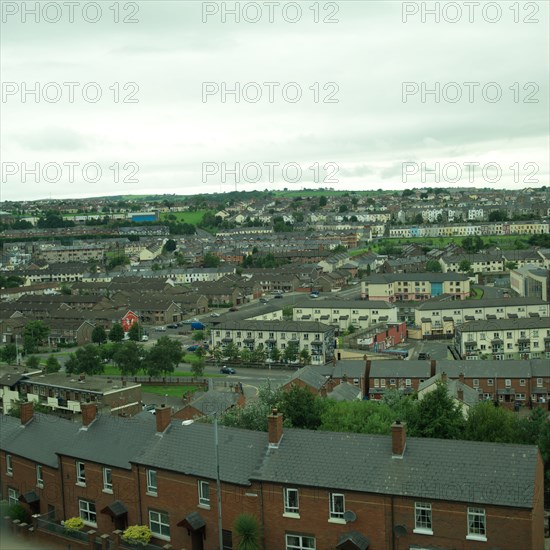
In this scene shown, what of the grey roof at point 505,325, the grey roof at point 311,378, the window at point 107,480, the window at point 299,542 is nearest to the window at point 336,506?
the window at point 299,542

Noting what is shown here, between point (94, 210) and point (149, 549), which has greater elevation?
point (94, 210)

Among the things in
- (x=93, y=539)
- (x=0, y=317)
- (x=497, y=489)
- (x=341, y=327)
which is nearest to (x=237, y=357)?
(x=341, y=327)

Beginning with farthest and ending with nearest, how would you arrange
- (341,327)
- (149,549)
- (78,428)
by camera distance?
(341,327), (78,428), (149,549)

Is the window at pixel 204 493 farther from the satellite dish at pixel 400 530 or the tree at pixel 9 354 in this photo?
the tree at pixel 9 354

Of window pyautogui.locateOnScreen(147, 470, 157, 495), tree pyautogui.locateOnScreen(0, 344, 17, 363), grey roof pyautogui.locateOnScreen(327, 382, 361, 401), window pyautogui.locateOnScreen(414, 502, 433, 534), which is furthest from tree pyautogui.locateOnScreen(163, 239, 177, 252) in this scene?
window pyautogui.locateOnScreen(414, 502, 433, 534)

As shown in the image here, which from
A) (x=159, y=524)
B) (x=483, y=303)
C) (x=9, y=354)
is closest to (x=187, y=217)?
(x=9, y=354)

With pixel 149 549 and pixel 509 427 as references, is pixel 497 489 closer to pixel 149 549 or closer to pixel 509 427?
pixel 149 549
